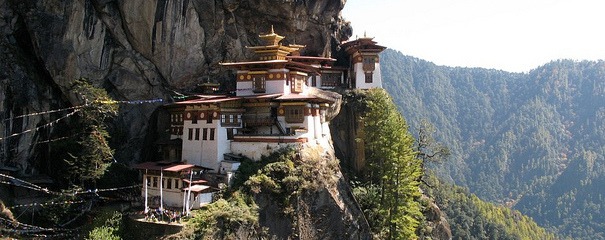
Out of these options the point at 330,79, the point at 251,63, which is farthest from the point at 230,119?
the point at 330,79

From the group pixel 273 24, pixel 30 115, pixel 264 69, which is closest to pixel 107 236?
pixel 30 115

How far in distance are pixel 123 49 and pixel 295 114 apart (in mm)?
14479

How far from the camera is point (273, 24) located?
4547cm

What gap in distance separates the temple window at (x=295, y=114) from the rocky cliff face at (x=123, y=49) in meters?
10.2

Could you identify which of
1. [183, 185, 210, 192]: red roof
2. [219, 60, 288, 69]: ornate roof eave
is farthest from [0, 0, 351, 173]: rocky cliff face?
[183, 185, 210, 192]: red roof

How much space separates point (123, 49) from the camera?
127 feet

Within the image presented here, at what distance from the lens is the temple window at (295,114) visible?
34.8 metres

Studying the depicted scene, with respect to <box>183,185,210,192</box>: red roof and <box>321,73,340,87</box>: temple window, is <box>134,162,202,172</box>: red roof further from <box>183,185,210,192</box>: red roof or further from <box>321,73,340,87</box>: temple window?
<box>321,73,340,87</box>: temple window

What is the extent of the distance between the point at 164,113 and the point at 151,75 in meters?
3.12

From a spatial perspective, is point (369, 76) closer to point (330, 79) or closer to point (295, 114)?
point (330, 79)

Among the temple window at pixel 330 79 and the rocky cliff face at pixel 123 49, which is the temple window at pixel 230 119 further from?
the temple window at pixel 330 79

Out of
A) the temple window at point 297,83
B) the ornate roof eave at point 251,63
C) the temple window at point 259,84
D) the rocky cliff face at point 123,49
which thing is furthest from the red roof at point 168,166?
the temple window at point 297,83

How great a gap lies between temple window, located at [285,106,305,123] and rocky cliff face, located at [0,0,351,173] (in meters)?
10.2

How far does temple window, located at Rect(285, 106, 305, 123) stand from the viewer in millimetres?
34844
